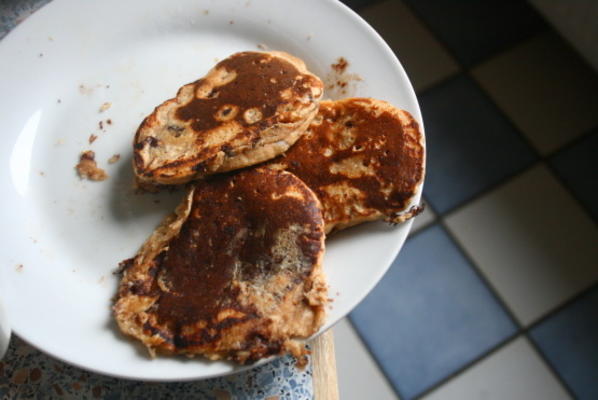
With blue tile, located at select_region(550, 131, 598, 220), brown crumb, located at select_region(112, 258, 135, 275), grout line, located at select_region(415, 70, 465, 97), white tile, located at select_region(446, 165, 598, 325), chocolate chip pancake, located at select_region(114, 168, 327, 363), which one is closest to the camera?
chocolate chip pancake, located at select_region(114, 168, 327, 363)

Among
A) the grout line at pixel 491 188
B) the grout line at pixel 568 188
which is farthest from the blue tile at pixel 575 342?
the grout line at pixel 491 188

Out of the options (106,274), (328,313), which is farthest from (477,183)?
(106,274)

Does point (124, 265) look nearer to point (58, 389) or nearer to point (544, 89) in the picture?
point (58, 389)

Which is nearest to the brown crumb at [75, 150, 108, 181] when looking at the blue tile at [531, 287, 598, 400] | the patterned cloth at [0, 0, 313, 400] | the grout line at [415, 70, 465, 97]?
the patterned cloth at [0, 0, 313, 400]

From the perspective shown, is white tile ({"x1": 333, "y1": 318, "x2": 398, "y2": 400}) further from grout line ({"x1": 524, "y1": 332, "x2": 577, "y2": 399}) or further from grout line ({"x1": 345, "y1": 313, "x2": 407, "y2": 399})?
grout line ({"x1": 524, "y1": 332, "x2": 577, "y2": 399})

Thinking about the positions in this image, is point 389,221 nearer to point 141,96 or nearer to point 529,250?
point 141,96

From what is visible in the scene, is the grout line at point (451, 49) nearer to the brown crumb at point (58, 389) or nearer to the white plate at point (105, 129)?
the white plate at point (105, 129)
